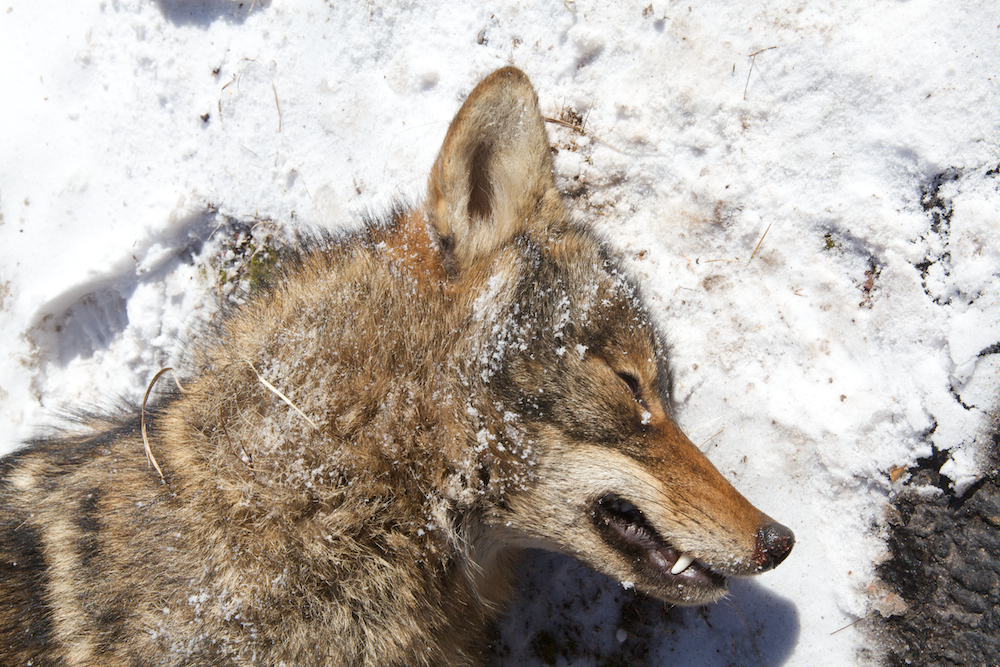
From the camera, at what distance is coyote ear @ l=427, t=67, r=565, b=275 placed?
2369mm

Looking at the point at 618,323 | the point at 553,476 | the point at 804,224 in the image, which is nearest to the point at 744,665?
the point at 553,476

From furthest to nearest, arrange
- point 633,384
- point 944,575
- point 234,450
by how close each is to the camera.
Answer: point 944,575, point 633,384, point 234,450

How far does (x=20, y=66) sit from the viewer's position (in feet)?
13.7

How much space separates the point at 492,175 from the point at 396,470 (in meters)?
1.33

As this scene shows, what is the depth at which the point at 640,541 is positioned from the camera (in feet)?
8.58

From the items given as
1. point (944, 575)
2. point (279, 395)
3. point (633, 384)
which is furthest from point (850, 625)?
point (279, 395)

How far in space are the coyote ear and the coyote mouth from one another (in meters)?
1.27

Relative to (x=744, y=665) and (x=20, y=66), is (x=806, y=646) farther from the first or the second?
(x=20, y=66)

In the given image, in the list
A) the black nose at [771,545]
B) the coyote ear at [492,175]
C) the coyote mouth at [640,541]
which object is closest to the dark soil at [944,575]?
the black nose at [771,545]

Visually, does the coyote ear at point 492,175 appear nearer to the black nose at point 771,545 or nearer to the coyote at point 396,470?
the coyote at point 396,470

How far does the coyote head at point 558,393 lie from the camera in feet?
7.98

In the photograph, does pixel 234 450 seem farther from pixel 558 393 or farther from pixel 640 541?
pixel 640 541

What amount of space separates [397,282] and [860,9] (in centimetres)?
331

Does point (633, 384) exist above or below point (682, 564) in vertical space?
above
